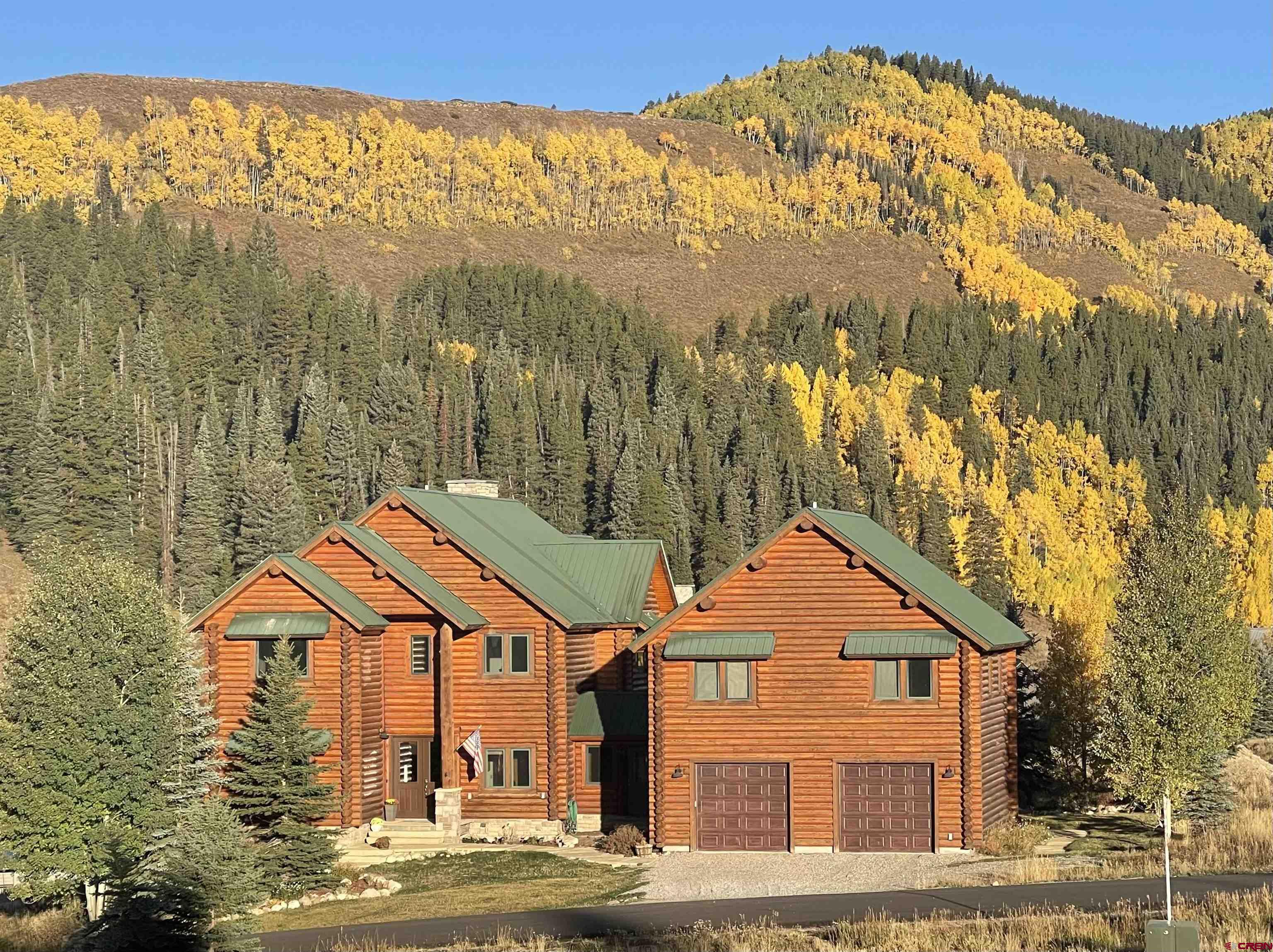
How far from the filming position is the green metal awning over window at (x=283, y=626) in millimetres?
50469

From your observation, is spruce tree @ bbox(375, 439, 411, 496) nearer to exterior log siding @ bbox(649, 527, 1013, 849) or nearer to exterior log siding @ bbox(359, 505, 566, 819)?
exterior log siding @ bbox(359, 505, 566, 819)

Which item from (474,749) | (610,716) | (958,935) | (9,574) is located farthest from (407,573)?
(9,574)

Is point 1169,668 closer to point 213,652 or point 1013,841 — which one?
point 1013,841

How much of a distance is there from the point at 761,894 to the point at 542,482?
102 meters

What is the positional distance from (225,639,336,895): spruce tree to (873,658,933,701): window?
1405 centimetres

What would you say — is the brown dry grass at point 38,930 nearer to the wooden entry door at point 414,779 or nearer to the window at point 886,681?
the wooden entry door at point 414,779

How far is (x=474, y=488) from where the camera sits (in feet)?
205

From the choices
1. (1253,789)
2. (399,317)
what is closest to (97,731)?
(1253,789)

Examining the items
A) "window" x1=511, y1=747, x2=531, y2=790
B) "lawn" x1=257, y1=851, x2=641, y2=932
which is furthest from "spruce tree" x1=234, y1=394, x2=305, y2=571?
"lawn" x1=257, y1=851, x2=641, y2=932

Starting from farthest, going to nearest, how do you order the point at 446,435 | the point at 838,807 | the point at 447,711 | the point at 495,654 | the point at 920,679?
the point at 446,435, the point at 495,654, the point at 447,711, the point at 838,807, the point at 920,679

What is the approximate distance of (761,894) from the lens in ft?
128

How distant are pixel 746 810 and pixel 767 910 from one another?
1100cm

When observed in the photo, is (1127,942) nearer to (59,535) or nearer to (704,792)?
(704,792)

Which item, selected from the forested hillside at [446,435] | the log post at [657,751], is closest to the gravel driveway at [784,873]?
the log post at [657,751]
